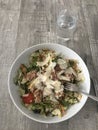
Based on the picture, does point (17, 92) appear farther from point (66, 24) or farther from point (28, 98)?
A: point (66, 24)

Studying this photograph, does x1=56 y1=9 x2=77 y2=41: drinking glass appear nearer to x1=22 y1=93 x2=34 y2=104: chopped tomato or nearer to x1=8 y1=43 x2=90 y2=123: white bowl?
x1=8 y1=43 x2=90 y2=123: white bowl

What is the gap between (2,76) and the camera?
910 mm

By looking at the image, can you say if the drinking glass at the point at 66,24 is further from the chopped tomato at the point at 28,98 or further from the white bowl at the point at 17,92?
the chopped tomato at the point at 28,98

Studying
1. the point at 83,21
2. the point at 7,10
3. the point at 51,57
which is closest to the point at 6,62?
the point at 51,57

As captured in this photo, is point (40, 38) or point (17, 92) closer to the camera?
point (17, 92)

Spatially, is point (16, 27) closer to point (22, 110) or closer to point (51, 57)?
point (51, 57)

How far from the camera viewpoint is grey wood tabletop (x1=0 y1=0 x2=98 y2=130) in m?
0.82

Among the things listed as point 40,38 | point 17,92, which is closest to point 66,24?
point 40,38

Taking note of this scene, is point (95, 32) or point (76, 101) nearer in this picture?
point (76, 101)

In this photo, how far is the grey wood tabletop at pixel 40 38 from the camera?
0.82 meters

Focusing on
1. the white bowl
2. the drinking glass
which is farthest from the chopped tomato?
the drinking glass

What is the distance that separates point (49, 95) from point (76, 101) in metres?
0.10

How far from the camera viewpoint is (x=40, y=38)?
1.01 metres

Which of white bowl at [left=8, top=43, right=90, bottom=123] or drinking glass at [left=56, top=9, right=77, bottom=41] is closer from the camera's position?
white bowl at [left=8, top=43, right=90, bottom=123]
